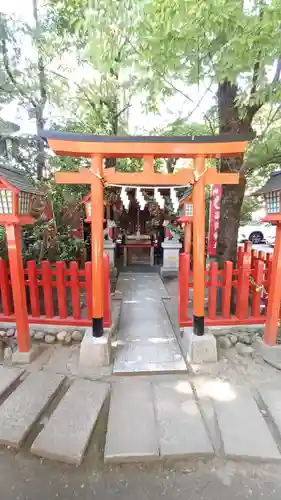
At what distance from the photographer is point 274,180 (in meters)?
4.01

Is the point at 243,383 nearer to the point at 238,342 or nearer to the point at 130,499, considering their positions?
the point at 238,342

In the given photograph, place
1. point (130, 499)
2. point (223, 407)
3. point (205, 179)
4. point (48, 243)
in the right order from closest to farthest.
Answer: point (130, 499) → point (223, 407) → point (205, 179) → point (48, 243)

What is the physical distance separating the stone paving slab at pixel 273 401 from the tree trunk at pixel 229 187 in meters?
2.57

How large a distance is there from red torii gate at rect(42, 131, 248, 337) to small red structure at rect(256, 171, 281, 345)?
66 cm

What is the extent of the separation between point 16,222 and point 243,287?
3.54 meters

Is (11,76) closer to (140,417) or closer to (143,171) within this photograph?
(143,171)

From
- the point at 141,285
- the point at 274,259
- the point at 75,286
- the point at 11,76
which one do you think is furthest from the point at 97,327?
the point at 11,76

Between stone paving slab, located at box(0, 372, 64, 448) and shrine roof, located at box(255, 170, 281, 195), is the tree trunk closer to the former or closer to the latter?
shrine roof, located at box(255, 170, 281, 195)

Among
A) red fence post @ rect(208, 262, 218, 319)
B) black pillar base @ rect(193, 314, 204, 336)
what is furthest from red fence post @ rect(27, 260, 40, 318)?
red fence post @ rect(208, 262, 218, 319)

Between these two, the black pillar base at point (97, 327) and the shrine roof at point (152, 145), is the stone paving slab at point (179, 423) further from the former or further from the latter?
the shrine roof at point (152, 145)

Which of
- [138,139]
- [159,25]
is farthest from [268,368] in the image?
[159,25]

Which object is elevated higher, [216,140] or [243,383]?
[216,140]

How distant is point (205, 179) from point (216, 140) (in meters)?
0.50

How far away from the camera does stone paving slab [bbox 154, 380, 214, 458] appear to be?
2469 mm
